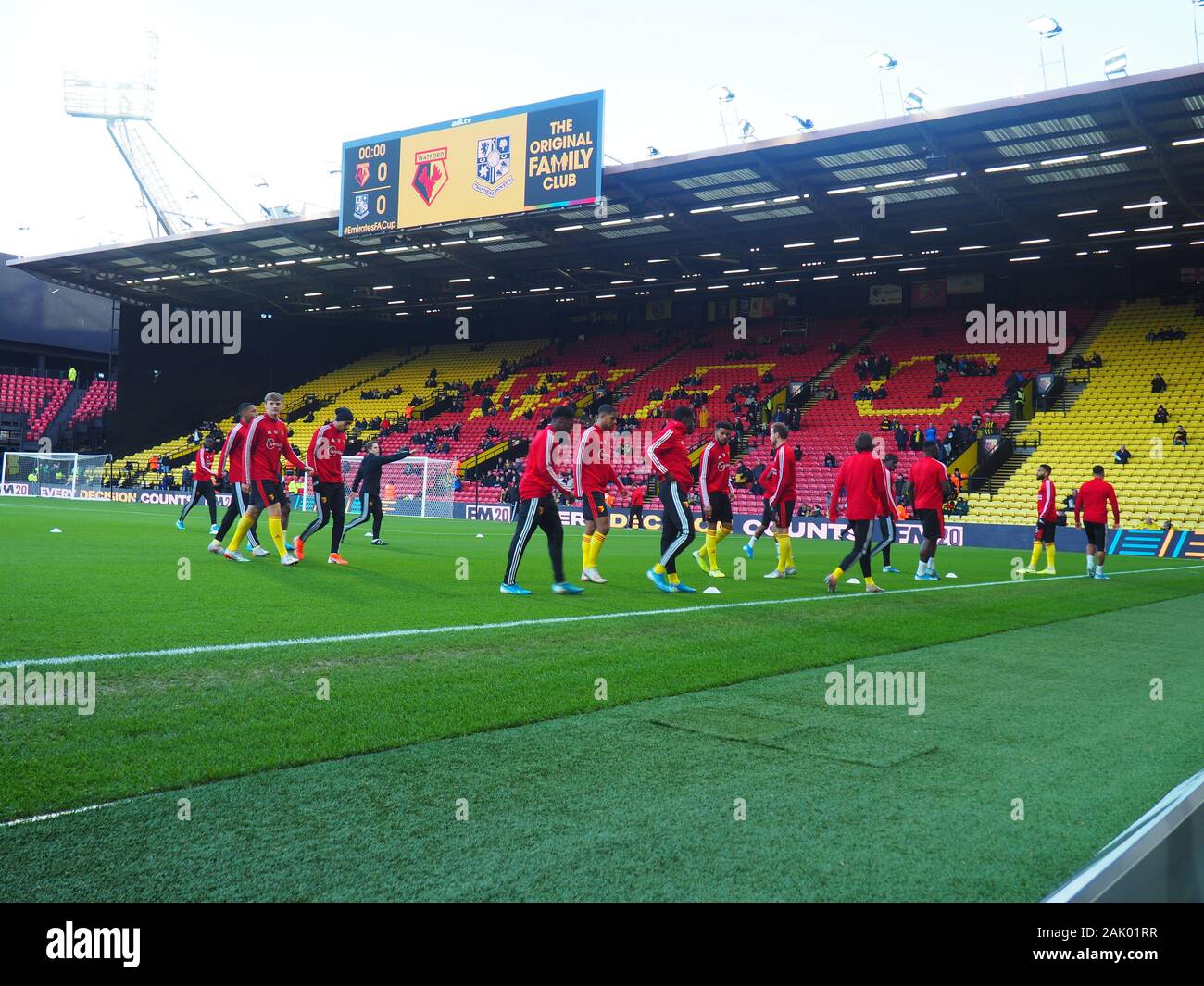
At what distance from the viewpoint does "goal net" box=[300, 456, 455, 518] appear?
35844mm

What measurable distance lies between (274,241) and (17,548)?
2616 cm

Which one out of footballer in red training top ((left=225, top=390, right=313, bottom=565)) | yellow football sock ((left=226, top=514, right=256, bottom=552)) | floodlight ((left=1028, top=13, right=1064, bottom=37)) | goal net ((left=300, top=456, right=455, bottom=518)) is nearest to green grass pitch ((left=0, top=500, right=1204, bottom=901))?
footballer in red training top ((left=225, top=390, right=313, bottom=565))

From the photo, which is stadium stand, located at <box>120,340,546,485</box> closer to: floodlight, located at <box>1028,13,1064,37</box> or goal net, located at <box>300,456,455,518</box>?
goal net, located at <box>300,456,455,518</box>

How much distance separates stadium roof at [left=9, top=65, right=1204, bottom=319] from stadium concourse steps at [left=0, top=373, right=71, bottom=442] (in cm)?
1147

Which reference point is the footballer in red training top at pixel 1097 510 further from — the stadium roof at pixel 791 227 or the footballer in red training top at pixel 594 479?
the stadium roof at pixel 791 227

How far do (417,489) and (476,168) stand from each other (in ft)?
42.7

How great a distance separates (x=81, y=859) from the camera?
2.79 meters

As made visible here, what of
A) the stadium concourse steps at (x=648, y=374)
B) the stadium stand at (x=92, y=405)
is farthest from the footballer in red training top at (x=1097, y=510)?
the stadium stand at (x=92, y=405)

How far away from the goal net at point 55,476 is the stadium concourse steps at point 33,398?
37.5ft

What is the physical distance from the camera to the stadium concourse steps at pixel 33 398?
52062 mm

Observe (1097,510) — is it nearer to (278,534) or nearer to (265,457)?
(278,534)

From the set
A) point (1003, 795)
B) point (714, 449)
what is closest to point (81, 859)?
point (1003, 795)

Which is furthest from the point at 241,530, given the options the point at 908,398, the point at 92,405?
the point at 92,405
